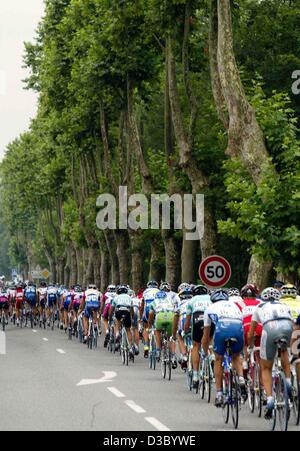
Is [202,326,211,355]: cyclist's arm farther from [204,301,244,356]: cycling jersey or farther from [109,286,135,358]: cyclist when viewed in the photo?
[109,286,135,358]: cyclist

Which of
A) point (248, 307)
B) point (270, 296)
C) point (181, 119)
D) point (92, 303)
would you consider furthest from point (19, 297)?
point (270, 296)

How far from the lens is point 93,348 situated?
30.4 metres

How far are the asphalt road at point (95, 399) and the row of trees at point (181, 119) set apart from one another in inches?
177

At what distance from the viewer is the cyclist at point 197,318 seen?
17.6 m

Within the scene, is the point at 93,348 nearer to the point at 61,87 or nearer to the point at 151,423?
the point at 151,423

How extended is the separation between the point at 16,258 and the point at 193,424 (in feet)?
451

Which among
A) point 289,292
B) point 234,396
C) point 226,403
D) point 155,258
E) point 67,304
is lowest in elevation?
point 226,403

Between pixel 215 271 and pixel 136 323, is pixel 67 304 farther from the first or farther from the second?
pixel 136 323

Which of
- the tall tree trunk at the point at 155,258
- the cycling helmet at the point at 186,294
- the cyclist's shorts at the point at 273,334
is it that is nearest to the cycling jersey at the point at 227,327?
the cyclist's shorts at the point at 273,334

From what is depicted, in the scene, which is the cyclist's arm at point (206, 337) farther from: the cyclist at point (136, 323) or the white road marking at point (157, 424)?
the cyclist at point (136, 323)

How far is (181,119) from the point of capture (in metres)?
36.5

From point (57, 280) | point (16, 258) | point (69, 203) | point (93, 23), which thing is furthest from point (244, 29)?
point (16, 258)

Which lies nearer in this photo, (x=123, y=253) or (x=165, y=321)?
(x=165, y=321)

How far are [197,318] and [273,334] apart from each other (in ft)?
14.9
